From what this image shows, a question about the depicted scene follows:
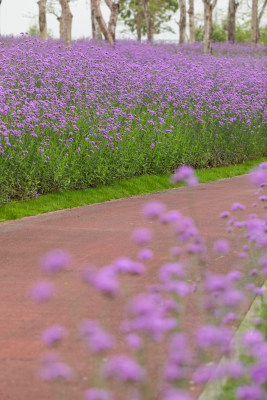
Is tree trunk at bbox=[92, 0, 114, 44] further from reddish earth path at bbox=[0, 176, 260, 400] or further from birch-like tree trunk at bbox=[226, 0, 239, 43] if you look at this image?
reddish earth path at bbox=[0, 176, 260, 400]

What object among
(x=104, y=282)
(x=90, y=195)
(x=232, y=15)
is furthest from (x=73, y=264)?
(x=232, y=15)

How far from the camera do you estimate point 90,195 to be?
418 inches

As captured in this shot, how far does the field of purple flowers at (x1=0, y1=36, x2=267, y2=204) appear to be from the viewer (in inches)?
403

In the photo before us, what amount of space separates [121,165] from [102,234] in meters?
3.96

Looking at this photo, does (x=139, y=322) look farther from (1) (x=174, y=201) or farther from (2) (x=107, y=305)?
(1) (x=174, y=201)

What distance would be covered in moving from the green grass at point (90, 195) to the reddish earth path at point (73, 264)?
0.80 ft

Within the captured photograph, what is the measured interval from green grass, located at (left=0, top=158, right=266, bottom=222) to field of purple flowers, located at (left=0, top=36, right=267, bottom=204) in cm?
18

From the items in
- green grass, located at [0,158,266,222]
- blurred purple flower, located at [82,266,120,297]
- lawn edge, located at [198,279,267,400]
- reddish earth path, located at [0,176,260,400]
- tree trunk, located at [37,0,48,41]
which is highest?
tree trunk, located at [37,0,48,41]

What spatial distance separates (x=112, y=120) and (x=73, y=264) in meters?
5.84

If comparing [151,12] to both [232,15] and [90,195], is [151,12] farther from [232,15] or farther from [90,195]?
[90,195]

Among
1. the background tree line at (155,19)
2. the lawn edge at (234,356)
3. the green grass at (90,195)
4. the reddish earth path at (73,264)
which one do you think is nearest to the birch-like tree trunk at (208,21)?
the background tree line at (155,19)

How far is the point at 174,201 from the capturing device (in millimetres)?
10398

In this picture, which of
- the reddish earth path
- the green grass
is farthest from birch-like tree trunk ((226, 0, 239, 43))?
the reddish earth path

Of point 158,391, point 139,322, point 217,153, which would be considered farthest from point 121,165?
point 139,322
